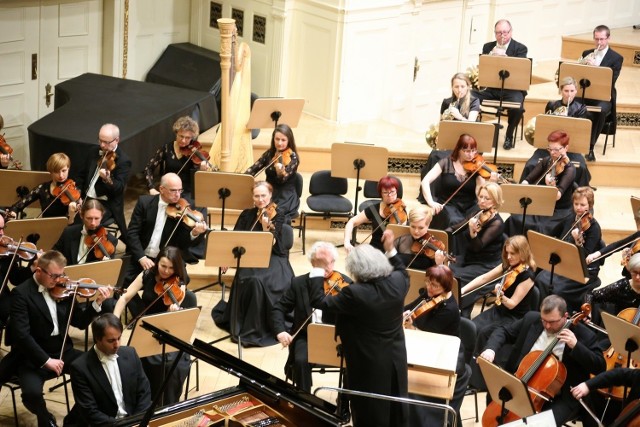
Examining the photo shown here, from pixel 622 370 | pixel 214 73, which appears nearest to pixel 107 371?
pixel 622 370

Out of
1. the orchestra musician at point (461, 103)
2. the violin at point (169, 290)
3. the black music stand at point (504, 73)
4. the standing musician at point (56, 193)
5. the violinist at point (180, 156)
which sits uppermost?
the black music stand at point (504, 73)

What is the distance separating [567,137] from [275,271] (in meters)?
2.58

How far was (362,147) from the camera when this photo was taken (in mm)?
8586

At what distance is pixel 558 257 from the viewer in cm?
746

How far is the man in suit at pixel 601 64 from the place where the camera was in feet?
32.9

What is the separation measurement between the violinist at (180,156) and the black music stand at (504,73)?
2706mm

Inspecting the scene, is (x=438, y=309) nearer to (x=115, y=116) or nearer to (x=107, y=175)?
(x=107, y=175)

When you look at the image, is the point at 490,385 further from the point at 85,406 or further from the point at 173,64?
the point at 173,64

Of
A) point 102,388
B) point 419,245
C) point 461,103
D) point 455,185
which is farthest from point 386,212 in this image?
point 102,388

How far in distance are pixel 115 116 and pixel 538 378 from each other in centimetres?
435

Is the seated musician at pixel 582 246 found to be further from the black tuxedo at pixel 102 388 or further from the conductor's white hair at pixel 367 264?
the black tuxedo at pixel 102 388

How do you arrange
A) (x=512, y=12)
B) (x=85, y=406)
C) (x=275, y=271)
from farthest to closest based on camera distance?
(x=512, y=12) < (x=275, y=271) < (x=85, y=406)

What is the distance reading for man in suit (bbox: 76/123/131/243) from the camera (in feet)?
27.2

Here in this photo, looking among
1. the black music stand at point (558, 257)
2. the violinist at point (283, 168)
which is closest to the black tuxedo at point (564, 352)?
the black music stand at point (558, 257)
